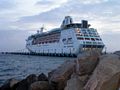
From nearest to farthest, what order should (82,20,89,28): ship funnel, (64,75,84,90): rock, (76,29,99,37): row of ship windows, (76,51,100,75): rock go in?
(64,75,84,90): rock → (76,51,100,75): rock → (76,29,99,37): row of ship windows → (82,20,89,28): ship funnel

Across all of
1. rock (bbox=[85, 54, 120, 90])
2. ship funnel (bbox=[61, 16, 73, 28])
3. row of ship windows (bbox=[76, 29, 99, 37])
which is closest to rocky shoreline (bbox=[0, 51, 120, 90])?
rock (bbox=[85, 54, 120, 90])

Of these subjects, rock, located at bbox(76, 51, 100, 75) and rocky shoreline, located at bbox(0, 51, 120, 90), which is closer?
rocky shoreline, located at bbox(0, 51, 120, 90)

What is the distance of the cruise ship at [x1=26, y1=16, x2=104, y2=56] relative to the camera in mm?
73625

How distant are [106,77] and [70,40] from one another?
67.6m

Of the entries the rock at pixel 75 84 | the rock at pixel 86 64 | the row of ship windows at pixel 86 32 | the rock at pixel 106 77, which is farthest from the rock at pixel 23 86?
the row of ship windows at pixel 86 32

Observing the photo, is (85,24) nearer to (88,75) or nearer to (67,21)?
(67,21)

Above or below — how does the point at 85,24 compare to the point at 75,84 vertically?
above

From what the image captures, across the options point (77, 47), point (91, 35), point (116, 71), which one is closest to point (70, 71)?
point (116, 71)

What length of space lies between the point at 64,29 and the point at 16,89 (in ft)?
231

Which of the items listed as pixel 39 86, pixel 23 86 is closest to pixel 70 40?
pixel 23 86

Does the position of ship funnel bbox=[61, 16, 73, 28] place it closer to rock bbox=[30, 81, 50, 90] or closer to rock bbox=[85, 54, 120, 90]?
rock bbox=[30, 81, 50, 90]

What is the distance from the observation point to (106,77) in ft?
28.0

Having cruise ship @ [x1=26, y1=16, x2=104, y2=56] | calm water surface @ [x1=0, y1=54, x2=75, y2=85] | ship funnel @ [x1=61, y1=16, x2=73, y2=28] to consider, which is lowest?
calm water surface @ [x1=0, y1=54, x2=75, y2=85]

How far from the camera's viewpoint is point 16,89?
1307 centimetres
